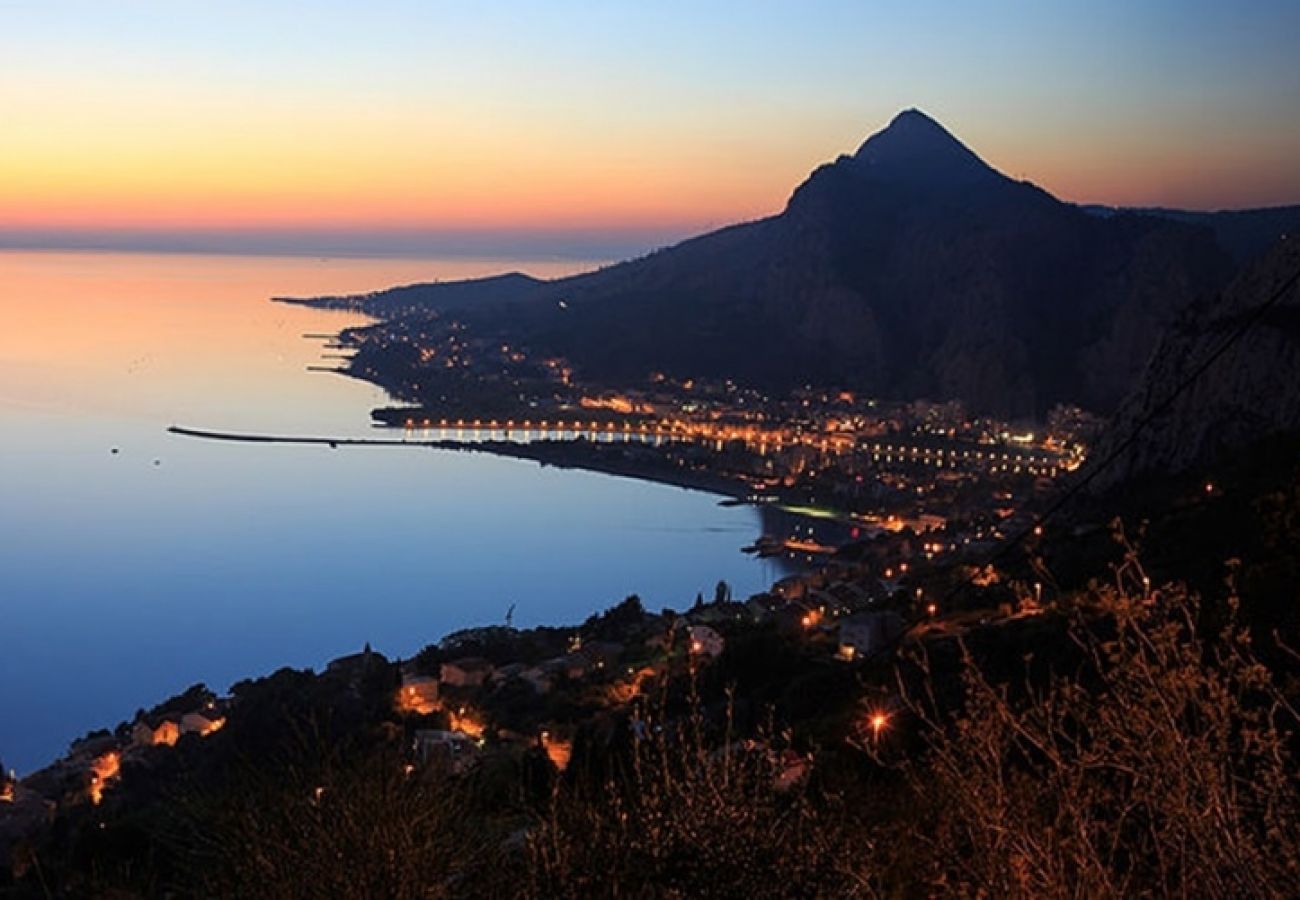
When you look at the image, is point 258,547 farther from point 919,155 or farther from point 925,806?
point 919,155

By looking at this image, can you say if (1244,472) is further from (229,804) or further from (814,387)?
(814,387)

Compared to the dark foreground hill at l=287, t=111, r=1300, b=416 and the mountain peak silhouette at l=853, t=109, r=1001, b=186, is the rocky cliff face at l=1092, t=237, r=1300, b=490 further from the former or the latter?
the mountain peak silhouette at l=853, t=109, r=1001, b=186

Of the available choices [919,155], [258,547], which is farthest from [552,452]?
[919,155]

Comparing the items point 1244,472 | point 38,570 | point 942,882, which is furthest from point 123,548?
point 942,882

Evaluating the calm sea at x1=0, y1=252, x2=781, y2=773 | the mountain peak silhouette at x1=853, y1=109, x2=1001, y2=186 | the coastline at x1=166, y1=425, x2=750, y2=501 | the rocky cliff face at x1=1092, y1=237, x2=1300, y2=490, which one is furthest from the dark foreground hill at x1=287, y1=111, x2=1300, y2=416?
the rocky cliff face at x1=1092, y1=237, x2=1300, y2=490

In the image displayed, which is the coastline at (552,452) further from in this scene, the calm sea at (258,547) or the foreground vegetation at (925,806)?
the foreground vegetation at (925,806)

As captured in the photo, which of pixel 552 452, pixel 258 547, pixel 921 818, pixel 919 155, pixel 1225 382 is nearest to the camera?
pixel 921 818
